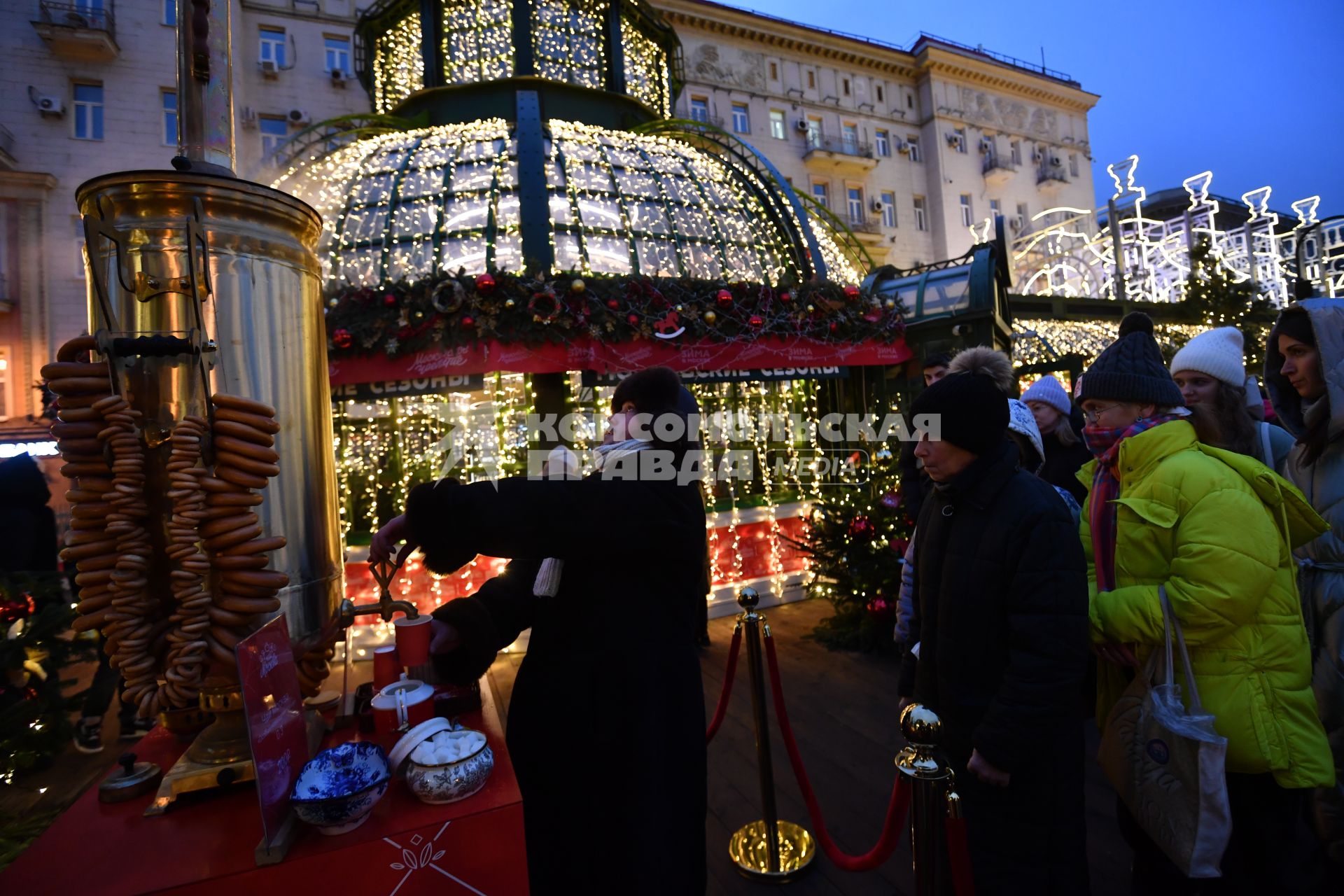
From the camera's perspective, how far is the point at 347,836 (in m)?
1.31

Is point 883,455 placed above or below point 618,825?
above

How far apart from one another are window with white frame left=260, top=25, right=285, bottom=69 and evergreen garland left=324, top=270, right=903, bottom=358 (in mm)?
16691

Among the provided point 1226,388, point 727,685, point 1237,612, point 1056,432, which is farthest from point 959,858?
point 1056,432

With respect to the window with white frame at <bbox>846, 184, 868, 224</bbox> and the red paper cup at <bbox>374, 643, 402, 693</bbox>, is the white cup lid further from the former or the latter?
the window with white frame at <bbox>846, 184, 868, 224</bbox>

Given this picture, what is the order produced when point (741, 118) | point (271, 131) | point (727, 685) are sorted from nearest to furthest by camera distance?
point (727, 685) → point (271, 131) → point (741, 118)

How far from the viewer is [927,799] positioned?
1.65 metres

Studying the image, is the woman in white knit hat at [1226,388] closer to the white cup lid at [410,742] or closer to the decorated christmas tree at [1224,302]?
the white cup lid at [410,742]

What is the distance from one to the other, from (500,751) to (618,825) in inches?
17.2

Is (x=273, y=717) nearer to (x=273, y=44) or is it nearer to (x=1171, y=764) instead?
(x=1171, y=764)

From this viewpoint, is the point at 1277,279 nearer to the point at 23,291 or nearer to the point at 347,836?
the point at 347,836

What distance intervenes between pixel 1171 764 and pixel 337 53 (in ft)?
77.4

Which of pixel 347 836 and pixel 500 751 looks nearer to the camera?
pixel 347 836

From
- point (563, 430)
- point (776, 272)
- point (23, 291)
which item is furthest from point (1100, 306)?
point (23, 291)

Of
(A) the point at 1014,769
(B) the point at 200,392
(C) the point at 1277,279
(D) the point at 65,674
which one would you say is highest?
(C) the point at 1277,279
